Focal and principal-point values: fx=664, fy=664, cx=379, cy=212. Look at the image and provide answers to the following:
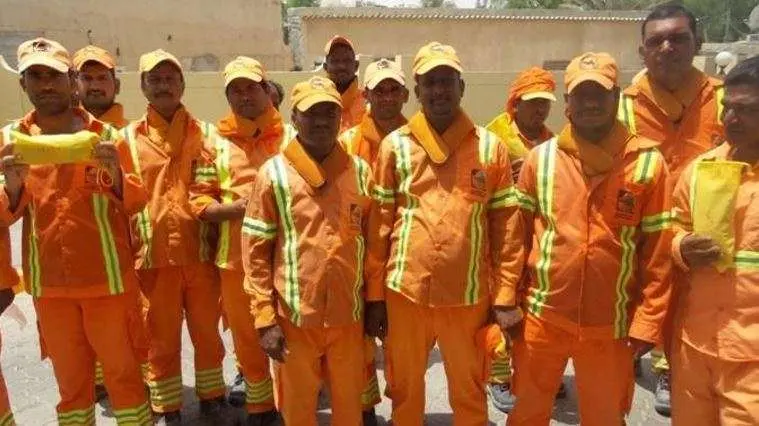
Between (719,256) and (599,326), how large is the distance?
0.62 metres

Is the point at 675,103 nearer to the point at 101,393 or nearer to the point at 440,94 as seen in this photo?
the point at 440,94

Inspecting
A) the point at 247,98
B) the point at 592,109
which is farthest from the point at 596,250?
the point at 247,98

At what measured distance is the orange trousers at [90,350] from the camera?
3410 millimetres

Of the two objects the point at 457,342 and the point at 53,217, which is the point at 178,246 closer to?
the point at 53,217

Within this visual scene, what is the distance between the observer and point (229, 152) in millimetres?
3936

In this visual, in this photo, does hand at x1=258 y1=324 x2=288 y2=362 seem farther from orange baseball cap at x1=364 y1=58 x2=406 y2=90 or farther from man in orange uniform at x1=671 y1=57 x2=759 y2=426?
man in orange uniform at x1=671 y1=57 x2=759 y2=426

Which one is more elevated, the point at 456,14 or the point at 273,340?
the point at 456,14

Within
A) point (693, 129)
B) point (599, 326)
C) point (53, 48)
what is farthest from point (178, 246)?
point (693, 129)

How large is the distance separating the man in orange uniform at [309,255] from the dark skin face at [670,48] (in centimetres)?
182

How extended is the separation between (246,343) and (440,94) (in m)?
1.88

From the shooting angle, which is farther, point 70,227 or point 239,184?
point 239,184

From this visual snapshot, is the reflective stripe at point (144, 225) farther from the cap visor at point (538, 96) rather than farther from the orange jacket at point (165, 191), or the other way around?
the cap visor at point (538, 96)

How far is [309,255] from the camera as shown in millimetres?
3223

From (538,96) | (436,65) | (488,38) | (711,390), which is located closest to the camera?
(711,390)
